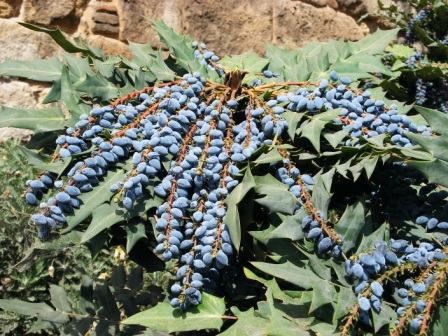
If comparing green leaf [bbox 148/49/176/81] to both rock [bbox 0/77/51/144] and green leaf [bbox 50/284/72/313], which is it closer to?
green leaf [bbox 50/284/72/313]

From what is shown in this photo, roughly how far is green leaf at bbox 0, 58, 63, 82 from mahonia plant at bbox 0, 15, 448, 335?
22 millimetres

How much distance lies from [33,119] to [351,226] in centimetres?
75

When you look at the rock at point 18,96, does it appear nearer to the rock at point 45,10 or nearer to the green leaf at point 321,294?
the rock at point 45,10

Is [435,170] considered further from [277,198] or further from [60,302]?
[60,302]

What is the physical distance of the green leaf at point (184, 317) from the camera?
43.6 inches

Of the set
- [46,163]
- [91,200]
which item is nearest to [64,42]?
[46,163]

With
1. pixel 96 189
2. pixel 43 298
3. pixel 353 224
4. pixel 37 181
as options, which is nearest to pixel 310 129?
pixel 353 224

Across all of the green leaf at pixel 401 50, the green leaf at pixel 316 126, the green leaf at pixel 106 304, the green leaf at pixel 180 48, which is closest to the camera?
the green leaf at pixel 316 126

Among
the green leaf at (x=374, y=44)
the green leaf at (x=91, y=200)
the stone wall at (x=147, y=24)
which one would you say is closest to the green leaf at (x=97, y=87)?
the green leaf at (x=91, y=200)

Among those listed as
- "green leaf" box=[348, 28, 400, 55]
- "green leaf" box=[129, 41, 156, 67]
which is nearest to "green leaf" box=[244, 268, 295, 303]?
"green leaf" box=[129, 41, 156, 67]

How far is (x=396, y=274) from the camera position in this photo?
3.27ft

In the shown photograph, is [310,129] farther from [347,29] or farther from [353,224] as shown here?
[347,29]

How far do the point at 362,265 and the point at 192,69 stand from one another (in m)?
0.65

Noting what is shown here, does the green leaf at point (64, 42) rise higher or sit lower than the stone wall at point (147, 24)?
higher
